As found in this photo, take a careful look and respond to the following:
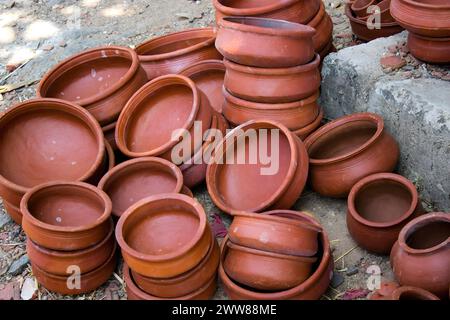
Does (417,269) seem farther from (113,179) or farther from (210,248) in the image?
(113,179)

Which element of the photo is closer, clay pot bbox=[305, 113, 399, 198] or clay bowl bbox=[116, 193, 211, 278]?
clay bowl bbox=[116, 193, 211, 278]

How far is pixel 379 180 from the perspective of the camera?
3656mm

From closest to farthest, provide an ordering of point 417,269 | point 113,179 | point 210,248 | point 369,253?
point 417,269, point 210,248, point 369,253, point 113,179

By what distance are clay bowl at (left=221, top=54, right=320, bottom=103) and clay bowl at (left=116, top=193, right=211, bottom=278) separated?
3.26 ft

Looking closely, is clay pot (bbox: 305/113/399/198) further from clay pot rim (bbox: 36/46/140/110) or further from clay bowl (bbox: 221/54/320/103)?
clay pot rim (bbox: 36/46/140/110)

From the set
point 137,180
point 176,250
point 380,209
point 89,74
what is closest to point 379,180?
point 380,209

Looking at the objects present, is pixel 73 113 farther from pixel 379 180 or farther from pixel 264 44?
pixel 379 180

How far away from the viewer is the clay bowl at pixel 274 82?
13.0 ft

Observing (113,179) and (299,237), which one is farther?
(113,179)

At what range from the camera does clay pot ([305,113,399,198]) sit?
3764 mm

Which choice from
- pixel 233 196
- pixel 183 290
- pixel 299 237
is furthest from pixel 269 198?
pixel 183 290

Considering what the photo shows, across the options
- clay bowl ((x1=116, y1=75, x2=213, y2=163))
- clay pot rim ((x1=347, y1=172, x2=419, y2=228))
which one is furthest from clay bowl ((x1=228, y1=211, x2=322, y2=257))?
clay bowl ((x1=116, y1=75, x2=213, y2=163))

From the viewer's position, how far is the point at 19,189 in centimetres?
369

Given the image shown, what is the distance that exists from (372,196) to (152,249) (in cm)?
140
